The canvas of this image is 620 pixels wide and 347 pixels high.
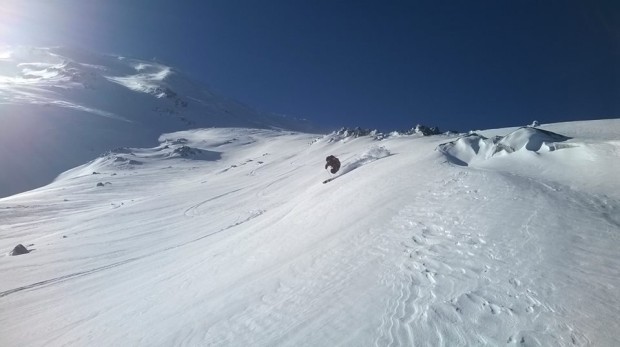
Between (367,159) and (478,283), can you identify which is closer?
(478,283)

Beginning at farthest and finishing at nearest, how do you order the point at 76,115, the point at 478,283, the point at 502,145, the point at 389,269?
1. the point at 76,115
2. the point at 502,145
3. the point at 389,269
4. the point at 478,283

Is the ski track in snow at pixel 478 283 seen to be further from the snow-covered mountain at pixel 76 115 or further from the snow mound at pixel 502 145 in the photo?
the snow-covered mountain at pixel 76 115

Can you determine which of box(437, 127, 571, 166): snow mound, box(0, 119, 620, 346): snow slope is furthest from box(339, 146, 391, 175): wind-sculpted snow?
box(437, 127, 571, 166): snow mound

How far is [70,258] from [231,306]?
14234 mm

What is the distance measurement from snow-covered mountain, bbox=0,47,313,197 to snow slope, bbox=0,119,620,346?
68.3m

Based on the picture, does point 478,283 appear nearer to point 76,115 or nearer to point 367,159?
point 367,159

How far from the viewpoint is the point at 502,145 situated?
15234 millimetres

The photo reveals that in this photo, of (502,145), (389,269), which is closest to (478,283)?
(389,269)

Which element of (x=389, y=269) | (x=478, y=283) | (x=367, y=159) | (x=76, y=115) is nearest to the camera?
(x=478, y=283)

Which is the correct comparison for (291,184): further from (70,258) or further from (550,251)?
(550,251)

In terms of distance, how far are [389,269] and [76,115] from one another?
12282cm

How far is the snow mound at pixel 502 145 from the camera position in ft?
45.4

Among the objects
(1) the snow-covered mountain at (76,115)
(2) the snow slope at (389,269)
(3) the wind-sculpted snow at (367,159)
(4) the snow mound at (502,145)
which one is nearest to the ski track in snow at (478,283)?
(2) the snow slope at (389,269)

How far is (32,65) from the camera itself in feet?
581
